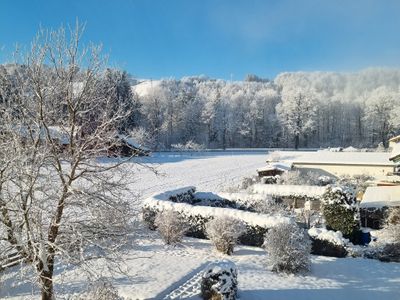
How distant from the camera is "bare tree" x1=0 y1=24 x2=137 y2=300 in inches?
332

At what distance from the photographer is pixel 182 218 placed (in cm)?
2028

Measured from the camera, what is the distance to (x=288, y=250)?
47.9 feet

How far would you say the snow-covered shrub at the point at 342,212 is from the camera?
19.4 metres

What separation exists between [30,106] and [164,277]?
8011 millimetres

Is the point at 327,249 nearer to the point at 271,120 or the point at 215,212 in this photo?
the point at 215,212

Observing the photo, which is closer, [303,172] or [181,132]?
[303,172]

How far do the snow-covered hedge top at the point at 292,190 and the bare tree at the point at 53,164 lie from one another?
64.7ft

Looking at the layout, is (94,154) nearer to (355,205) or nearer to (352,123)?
(355,205)

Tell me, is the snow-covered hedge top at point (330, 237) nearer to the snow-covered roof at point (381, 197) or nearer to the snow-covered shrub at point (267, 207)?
the snow-covered shrub at point (267, 207)

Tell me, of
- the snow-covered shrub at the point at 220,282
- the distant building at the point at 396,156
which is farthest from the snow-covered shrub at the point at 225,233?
the distant building at the point at 396,156

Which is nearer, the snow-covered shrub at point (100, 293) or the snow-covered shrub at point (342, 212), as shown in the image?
the snow-covered shrub at point (100, 293)

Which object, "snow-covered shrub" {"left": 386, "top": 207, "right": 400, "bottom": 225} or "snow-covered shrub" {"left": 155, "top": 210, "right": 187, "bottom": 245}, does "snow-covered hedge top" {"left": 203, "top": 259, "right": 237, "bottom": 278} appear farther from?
"snow-covered shrub" {"left": 386, "top": 207, "right": 400, "bottom": 225}

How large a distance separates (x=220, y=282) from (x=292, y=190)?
1741 cm

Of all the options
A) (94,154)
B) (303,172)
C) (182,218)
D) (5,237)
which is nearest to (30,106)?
(94,154)
